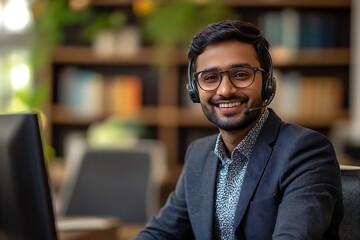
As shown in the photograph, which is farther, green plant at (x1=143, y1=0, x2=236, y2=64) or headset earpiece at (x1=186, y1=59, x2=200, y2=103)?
green plant at (x1=143, y1=0, x2=236, y2=64)

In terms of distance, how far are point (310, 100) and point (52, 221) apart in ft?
14.1

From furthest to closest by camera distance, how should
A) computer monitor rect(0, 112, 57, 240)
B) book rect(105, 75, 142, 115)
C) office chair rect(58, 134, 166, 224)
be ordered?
book rect(105, 75, 142, 115) → office chair rect(58, 134, 166, 224) → computer monitor rect(0, 112, 57, 240)

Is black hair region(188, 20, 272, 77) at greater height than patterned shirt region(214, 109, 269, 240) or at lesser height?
greater

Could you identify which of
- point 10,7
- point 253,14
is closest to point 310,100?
point 253,14

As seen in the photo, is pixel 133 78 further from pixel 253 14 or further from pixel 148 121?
pixel 253 14

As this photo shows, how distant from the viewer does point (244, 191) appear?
1354mm

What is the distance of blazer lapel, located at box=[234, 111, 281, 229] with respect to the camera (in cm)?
135

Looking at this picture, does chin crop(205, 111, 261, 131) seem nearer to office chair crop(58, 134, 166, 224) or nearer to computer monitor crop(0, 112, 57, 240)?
computer monitor crop(0, 112, 57, 240)

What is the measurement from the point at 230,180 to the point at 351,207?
0.27m

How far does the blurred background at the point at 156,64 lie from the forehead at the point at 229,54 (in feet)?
11.9

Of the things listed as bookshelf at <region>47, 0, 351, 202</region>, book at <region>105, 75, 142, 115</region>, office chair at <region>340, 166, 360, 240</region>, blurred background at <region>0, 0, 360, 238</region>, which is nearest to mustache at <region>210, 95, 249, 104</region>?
office chair at <region>340, 166, 360, 240</region>

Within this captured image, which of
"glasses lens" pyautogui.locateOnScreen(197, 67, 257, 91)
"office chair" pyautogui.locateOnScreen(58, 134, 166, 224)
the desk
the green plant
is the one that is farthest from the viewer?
the green plant

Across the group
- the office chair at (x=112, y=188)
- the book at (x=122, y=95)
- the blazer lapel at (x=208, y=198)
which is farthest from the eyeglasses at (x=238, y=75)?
the book at (x=122, y=95)

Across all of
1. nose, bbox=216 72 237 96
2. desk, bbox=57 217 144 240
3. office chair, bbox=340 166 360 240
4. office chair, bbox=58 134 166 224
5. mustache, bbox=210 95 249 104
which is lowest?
office chair, bbox=58 134 166 224
